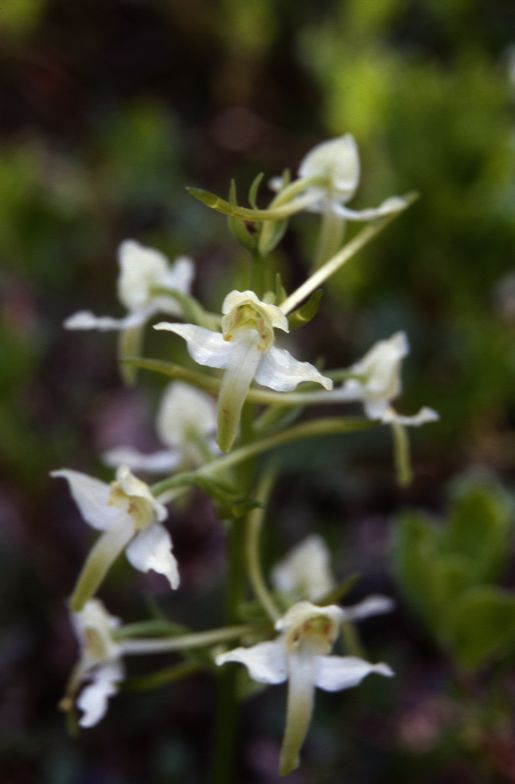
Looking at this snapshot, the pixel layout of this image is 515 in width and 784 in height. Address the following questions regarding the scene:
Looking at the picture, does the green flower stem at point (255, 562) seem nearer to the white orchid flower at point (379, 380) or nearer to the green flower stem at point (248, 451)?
the green flower stem at point (248, 451)

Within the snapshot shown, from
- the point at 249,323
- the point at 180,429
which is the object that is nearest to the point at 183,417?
the point at 180,429

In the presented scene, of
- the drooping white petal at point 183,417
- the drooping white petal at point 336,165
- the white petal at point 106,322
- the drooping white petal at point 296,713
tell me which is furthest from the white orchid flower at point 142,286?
the drooping white petal at point 296,713

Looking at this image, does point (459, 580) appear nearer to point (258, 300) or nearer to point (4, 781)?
point (258, 300)

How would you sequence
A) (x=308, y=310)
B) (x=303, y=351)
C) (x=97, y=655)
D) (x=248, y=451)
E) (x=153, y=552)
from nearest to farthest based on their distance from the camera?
(x=308, y=310)
(x=153, y=552)
(x=248, y=451)
(x=97, y=655)
(x=303, y=351)

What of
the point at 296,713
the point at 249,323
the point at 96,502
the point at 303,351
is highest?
the point at 303,351

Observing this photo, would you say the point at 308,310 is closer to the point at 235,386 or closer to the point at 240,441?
the point at 235,386

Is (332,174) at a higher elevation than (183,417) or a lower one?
higher

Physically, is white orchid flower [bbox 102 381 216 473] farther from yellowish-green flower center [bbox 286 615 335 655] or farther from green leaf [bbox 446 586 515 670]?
green leaf [bbox 446 586 515 670]

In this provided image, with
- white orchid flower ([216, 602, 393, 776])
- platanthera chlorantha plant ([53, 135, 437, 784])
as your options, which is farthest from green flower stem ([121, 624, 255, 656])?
white orchid flower ([216, 602, 393, 776])
